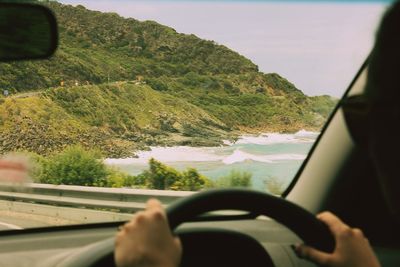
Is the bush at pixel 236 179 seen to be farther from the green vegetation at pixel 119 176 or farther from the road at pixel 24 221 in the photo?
the road at pixel 24 221

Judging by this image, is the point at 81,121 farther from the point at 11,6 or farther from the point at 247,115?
the point at 11,6

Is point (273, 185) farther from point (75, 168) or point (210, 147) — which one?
point (75, 168)

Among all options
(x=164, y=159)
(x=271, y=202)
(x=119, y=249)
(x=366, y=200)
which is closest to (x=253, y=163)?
(x=164, y=159)

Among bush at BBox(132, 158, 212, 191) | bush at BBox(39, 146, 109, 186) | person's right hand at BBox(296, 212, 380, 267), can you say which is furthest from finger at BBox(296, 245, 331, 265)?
bush at BBox(39, 146, 109, 186)

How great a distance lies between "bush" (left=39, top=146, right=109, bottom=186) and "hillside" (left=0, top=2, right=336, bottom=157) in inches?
3.0

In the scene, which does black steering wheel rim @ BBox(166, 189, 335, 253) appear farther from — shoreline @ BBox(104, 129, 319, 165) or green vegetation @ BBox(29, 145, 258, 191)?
shoreline @ BBox(104, 129, 319, 165)

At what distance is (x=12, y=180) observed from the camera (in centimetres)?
422

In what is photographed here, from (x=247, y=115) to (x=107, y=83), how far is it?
102cm

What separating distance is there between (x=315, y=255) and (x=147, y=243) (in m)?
0.56

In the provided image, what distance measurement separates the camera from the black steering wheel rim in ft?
6.79

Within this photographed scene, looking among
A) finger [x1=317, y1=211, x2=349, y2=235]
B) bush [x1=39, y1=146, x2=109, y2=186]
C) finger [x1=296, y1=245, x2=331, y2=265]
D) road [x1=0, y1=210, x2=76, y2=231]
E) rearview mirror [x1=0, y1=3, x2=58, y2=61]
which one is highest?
rearview mirror [x1=0, y1=3, x2=58, y2=61]

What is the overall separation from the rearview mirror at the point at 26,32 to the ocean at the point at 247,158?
6.02ft

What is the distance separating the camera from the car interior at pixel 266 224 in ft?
7.06

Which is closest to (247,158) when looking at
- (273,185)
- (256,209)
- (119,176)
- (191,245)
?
(273,185)
